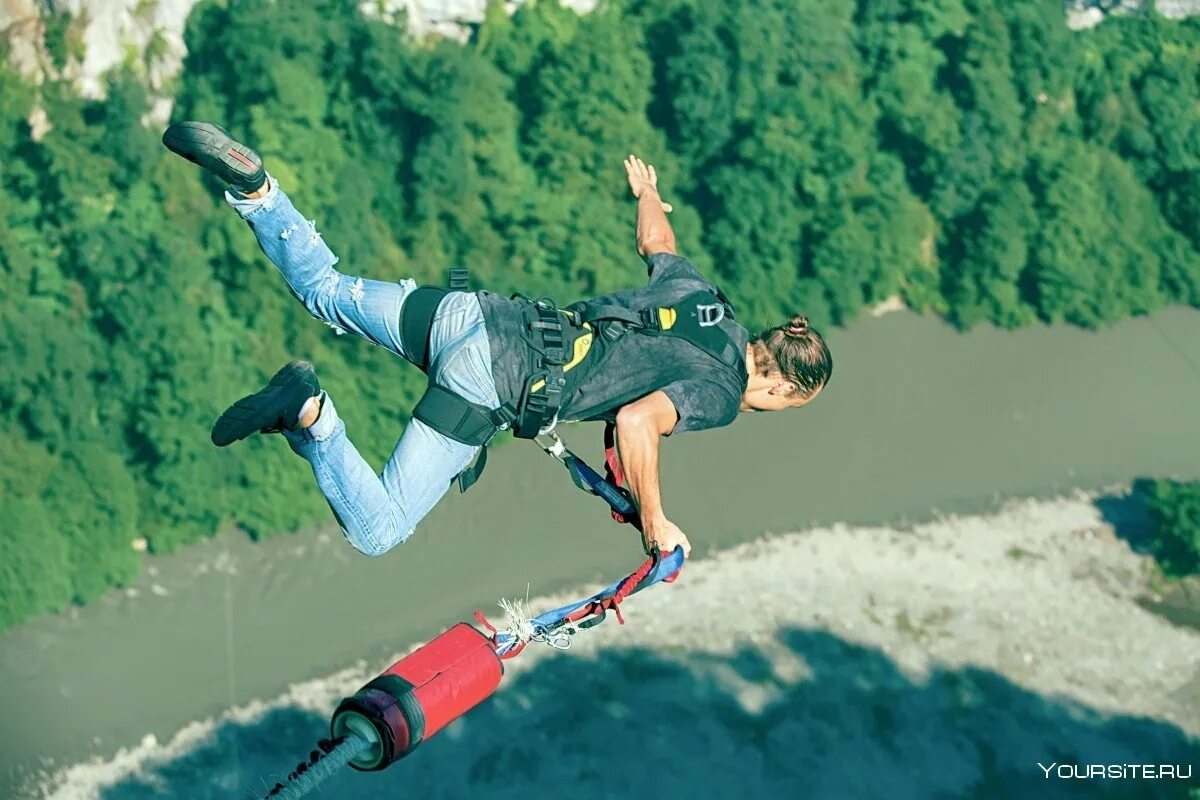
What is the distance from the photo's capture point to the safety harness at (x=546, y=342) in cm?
809

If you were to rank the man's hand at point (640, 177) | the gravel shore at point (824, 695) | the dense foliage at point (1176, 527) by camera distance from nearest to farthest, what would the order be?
the man's hand at point (640, 177), the gravel shore at point (824, 695), the dense foliage at point (1176, 527)

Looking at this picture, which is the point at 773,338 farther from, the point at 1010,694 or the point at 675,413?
the point at 1010,694

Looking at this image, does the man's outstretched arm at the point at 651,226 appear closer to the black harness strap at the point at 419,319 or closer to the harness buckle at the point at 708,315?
the harness buckle at the point at 708,315

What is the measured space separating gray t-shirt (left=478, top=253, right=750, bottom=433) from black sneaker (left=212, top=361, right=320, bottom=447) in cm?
88

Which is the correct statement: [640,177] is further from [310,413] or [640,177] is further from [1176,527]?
[1176,527]

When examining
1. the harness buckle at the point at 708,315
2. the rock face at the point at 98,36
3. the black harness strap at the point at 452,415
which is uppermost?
the black harness strap at the point at 452,415

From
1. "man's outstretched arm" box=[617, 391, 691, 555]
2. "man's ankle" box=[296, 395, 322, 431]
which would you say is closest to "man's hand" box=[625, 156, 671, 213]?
"man's outstretched arm" box=[617, 391, 691, 555]

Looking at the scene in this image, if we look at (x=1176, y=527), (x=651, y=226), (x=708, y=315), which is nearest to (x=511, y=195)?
(x=1176, y=527)

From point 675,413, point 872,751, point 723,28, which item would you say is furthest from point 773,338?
point 723,28

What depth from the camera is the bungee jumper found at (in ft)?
25.8

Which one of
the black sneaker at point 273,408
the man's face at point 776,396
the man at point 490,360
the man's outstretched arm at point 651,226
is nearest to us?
the black sneaker at point 273,408

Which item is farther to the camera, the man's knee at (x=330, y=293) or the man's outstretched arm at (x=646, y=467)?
the man's knee at (x=330, y=293)

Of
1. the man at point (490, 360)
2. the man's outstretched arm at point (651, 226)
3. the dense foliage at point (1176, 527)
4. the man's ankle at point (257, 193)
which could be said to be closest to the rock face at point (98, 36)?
the dense foliage at point (1176, 527)

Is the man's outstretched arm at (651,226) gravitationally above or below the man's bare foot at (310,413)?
below
